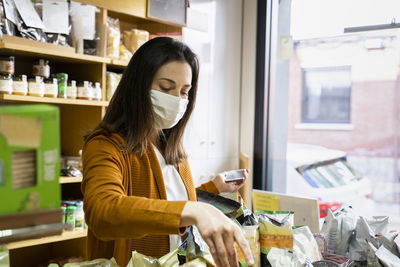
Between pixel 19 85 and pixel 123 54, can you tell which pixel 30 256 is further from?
pixel 123 54

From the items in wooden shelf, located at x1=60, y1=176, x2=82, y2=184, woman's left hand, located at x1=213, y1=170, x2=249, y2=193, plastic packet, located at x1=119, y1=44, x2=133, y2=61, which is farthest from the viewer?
plastic packet, located at x1=119, y1=44, x2=133, y2=61

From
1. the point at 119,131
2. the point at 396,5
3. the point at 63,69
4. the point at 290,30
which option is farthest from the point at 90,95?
the point at 396,5

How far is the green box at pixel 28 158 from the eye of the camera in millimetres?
521

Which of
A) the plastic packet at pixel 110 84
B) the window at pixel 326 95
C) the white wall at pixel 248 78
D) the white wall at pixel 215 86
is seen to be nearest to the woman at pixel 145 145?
the plastic packet at pixel 110 84

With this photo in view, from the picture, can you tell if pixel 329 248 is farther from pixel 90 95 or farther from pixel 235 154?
pixel 235 154

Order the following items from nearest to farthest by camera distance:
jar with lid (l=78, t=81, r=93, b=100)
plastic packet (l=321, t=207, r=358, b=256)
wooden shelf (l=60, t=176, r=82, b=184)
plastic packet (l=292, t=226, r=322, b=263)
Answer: plastic packet (l=292, t=226, r=322, b=263), plastic packet (l=321, t=207, r=358, b=256), wooden shelf (l=60, t=176, r=82, b=184), jar with lid (l=78, t=81, r=93, b=100)

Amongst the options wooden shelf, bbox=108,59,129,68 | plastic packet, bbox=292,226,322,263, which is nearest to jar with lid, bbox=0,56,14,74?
wooden shelf, bbox=108,59,129,68

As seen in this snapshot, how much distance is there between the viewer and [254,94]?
3477 mm

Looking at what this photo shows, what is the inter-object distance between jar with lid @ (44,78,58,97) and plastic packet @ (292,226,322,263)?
157 cm

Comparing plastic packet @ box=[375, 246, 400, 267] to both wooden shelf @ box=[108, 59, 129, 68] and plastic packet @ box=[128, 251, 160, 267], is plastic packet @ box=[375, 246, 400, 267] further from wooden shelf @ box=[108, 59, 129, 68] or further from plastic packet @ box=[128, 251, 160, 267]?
wooden shelf @ box=[108, 59, 129, 68]

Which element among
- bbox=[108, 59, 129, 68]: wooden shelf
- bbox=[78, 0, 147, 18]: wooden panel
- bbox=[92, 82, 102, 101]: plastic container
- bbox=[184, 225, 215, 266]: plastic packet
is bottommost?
bbox=[184, 225, 215, 266]: plastic packet

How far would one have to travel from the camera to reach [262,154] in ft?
11.3

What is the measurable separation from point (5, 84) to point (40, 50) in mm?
249

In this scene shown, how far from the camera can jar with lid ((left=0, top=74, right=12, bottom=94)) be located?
215 cm
